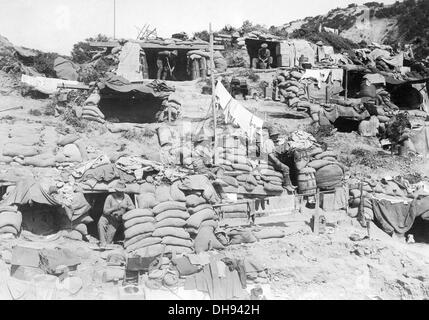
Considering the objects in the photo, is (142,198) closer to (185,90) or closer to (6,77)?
(185,90)

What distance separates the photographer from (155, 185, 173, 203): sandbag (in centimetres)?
929

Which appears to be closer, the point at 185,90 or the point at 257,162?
the point at 257,162

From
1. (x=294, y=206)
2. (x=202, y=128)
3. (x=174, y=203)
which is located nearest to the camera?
(x=174, y=203)

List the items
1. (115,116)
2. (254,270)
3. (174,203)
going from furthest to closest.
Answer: (115,116)
(174,203)
(254,270)

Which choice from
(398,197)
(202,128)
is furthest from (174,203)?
(398,197)

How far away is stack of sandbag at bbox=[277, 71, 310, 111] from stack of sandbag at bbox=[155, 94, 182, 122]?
4.62m

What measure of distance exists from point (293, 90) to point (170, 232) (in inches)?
409

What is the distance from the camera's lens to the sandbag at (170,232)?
349 inches

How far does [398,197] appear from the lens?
11312mm

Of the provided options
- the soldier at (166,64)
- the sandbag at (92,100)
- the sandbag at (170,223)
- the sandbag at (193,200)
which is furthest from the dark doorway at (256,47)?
the sandbag at (170,223)

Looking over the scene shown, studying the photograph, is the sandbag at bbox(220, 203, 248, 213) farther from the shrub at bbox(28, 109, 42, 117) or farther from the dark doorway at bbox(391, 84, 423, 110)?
the dark doorway at bbox(391, 84, 423, 110)

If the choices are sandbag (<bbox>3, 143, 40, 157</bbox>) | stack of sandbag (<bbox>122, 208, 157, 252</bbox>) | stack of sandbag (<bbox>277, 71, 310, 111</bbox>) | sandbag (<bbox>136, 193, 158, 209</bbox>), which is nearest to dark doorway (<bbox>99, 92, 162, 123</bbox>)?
sandbag (<bbox>3, 143, 40, 157</bbox>)

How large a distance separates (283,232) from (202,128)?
14.6 feet

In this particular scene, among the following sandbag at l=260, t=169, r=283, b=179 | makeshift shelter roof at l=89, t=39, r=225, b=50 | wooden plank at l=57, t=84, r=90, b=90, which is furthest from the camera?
makeshift shelter roof at l=89, t=39, r=225, b=50
